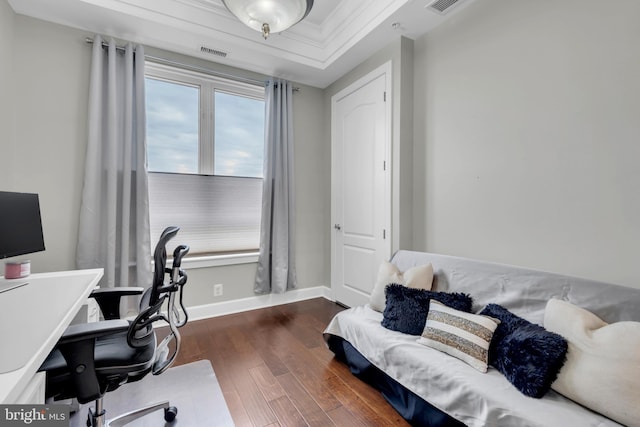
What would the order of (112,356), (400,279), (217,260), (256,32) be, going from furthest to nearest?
(217,260)
(256,32)
(400,279)
(112,356)

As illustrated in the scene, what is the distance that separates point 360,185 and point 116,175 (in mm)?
2308

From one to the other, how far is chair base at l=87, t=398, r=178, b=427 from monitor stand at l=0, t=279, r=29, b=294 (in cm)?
80

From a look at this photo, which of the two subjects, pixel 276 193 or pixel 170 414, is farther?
pixel 276 193

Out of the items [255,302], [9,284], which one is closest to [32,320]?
[9,284]

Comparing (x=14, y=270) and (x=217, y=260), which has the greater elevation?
(x=14, y=270)

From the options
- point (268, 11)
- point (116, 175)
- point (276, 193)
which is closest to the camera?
point (268, 11)

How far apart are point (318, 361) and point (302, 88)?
305cm

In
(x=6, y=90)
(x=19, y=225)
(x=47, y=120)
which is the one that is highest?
(x=6, y=90)

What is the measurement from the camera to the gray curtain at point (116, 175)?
242 cm

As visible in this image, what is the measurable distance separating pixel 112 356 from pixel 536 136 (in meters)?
2.65

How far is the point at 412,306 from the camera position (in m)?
1.84

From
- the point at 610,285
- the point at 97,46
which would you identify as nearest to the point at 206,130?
the point at 97,46

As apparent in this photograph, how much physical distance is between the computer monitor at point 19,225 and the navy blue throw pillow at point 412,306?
7.48 feet

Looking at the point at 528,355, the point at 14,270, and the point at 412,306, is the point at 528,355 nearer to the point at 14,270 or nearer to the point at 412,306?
the point at 412,306
